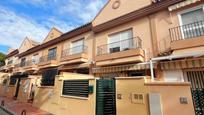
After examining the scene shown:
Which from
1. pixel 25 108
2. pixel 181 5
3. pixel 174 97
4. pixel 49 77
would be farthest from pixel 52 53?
pixel 174 97

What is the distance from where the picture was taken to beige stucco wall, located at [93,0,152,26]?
48.0 feet

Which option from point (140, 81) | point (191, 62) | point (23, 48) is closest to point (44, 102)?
point (140, 81)

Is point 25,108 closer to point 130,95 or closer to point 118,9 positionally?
point 130,95

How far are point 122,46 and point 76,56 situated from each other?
6.53m

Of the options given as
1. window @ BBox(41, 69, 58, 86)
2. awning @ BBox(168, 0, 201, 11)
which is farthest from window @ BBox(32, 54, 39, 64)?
awning @ BBox(168, 0, 201, 11)

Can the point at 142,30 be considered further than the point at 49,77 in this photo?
No

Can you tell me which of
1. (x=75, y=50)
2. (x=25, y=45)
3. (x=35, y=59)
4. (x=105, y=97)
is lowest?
(x=105, y=97)

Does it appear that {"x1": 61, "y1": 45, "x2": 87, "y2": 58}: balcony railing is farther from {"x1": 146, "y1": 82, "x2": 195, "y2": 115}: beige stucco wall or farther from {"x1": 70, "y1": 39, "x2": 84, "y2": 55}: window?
{"x1": 146, "y1": 82, "x2": 195, "y2": 115}: beige stucco wall

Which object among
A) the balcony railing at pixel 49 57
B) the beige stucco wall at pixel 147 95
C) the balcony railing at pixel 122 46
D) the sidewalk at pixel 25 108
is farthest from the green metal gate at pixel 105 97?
the balcony railing at pixel 49 57

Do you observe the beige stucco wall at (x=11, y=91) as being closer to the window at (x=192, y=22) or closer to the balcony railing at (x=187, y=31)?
the balcony railing at (x=187, y=31)

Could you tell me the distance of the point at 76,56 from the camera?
18.4 metres

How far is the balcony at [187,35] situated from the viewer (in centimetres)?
1018

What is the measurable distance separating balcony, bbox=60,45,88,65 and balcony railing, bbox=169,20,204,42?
1051 cm

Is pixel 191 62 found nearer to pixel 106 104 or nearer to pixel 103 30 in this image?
pixel 106 104
